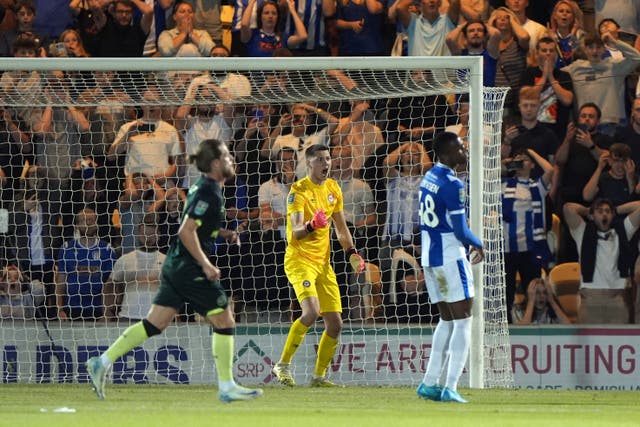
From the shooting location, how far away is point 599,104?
48.6ft

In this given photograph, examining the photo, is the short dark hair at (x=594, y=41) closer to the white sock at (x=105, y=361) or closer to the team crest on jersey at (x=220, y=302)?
the team crest on jersey at (x=220, y=302)

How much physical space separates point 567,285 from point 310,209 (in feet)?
11.5

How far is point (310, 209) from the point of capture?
480 inches

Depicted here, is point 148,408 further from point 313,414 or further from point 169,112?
point 169,112

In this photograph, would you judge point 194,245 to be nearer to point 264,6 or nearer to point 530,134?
point 530,134

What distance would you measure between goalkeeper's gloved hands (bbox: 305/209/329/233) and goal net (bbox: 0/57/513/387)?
2009 millimetres

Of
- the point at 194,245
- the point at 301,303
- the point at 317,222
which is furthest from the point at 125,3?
the point at 194,245

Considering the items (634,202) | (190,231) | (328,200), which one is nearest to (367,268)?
(328,200)

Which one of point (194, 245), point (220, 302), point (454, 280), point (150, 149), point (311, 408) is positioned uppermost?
point (150, 149)

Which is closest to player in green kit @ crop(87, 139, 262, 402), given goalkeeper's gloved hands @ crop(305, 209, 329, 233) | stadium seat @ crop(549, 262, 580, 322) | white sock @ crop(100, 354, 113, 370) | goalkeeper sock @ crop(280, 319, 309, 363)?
white sock @ crop(100, 354, 113, 370)

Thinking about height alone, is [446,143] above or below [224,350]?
above

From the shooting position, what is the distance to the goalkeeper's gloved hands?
38.4ft

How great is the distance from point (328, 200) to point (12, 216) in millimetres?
4248

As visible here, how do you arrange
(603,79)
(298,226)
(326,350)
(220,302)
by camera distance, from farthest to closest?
(603,79) → (326,350) → (298,226) → (220,302)
